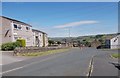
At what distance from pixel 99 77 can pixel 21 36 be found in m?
43.3

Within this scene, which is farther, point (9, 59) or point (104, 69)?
point (9, 59)

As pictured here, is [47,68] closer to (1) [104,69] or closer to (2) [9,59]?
(1) [104,69]

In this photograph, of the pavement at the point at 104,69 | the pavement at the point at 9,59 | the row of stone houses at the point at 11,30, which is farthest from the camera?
the row of stone houses at the point at 11,30

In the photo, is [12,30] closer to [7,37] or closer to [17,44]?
[7,37]

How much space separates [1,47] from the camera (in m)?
40.2

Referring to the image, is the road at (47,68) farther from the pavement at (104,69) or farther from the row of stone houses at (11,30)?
the row of stone houses at (11,30)

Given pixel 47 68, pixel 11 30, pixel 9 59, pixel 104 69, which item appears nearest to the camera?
pixel 104 69

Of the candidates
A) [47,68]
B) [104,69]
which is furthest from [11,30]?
[104,69]

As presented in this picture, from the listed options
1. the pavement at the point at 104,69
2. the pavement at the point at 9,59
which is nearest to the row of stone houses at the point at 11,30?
the pavement at the point at 9,59

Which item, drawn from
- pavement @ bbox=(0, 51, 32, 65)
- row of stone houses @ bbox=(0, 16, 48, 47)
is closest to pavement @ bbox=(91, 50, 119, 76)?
pavement @ bbox=(0, 51, 32, 65)

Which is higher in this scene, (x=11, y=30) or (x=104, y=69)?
(x=11, y=30)

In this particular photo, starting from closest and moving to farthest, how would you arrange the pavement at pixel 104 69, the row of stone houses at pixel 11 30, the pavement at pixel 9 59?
the pavement at pixel 104 69
the pavement at pixel 9 59
the row of stone houses at pixel 11 30

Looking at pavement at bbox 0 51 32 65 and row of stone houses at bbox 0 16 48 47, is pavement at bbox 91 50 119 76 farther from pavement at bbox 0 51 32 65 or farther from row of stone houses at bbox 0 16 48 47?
row of stone houses at bbox 0 16 48 47

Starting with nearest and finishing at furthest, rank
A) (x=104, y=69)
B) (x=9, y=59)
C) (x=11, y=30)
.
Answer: (x=104, y=69) < (x=9, y=59) < (x=11, y=30)
